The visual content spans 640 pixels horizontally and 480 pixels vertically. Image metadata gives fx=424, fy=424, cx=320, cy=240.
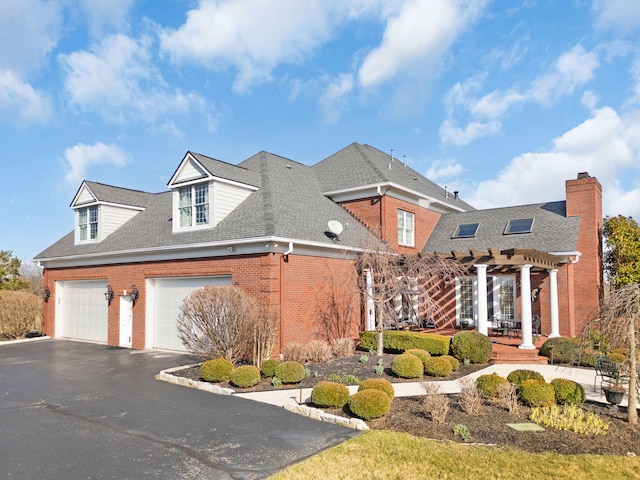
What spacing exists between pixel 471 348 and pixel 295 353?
5988mm

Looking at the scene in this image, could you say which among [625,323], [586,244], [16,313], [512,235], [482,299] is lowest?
[16,313]

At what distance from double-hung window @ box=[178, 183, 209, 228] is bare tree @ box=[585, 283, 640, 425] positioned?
13.4m

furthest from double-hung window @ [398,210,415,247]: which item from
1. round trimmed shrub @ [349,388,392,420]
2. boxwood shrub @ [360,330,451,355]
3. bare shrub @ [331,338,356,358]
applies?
round trimmed shrub @ [349,388,392,420]

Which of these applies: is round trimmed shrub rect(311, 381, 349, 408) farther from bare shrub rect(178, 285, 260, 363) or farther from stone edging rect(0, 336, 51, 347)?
stone edging rect(0, 336, 51, 347)

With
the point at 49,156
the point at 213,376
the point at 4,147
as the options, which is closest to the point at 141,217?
the point at 49,156

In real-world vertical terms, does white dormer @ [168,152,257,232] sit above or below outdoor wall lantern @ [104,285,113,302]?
above

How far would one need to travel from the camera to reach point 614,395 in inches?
367

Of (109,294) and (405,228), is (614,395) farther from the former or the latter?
(109,294)

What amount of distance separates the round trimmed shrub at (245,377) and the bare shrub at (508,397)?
231 inches

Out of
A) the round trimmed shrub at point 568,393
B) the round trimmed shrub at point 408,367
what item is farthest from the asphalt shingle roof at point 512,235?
the round trimmed shrub at point 568,393

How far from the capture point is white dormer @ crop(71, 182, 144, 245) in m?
21.6

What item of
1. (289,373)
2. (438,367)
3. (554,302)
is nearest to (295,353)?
(289,373)

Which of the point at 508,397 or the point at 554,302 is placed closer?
the point at 508,397

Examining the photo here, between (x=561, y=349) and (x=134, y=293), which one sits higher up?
(x=134, y=293)
